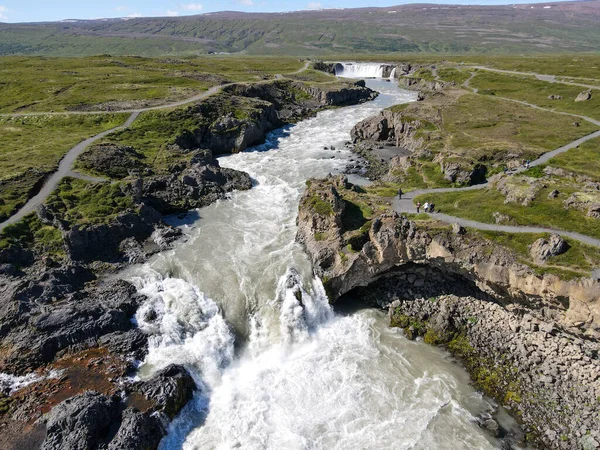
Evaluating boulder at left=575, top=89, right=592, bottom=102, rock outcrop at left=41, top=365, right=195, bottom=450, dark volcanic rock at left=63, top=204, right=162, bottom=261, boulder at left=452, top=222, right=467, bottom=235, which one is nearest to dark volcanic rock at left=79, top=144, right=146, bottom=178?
dark volcanic rock at left=63, top=204, right=162, bottom=261

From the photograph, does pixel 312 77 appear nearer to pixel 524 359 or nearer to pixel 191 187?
pixel 191 187

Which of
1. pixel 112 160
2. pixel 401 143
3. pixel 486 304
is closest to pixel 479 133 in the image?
pixel 401 143

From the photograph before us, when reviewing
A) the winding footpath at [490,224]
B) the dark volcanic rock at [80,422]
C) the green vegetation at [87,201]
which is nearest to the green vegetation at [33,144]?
the green vegetation at [87,201]

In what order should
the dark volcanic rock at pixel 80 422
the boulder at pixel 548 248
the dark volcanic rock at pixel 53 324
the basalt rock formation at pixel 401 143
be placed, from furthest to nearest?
the basalt rock formation at pixel 401 143
the boulder at pixel 548 248
the dark volcanic rock at pixel 53 324
the dark volcanic rock at pixel 80 422

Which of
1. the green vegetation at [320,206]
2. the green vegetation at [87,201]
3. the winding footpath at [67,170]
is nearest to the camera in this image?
the green vegetation at [320,206]

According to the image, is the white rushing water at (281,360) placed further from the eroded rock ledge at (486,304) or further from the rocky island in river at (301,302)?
the eroded rock ledge at (486,304)

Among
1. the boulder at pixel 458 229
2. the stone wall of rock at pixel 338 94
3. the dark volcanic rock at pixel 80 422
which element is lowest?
the stone wall of rock at pixel 338 94
